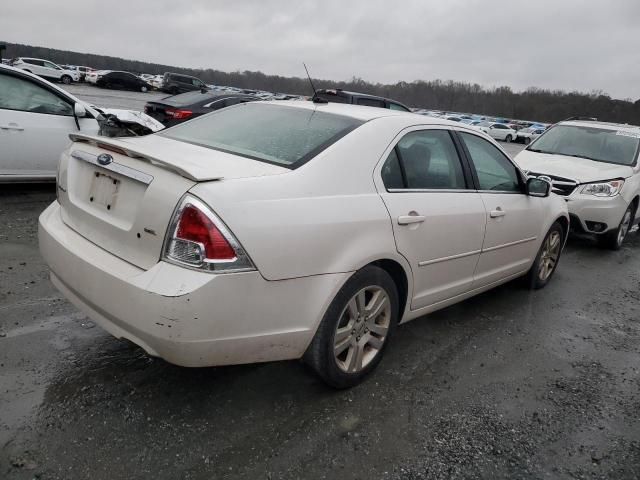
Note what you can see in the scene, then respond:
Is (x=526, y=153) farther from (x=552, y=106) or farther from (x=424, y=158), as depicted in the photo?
(x=552, y=106)

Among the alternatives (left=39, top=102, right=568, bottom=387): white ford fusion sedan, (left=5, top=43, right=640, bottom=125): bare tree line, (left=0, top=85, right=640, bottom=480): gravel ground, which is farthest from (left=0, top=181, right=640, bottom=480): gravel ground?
(left=5, top=43, right=640, bottom=125): bare tree line

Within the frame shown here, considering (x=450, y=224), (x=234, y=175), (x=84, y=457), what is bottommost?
(x=84, y=457)

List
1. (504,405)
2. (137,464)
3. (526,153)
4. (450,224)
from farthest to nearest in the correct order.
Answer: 1. (526,153)
2. (450,224)
3. (504,405)
4. (137,464)

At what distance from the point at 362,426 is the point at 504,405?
0.92m

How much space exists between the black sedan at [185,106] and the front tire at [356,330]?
8.60 m

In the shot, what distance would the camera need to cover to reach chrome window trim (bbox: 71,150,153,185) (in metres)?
2.38

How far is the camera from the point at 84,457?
7.43ft

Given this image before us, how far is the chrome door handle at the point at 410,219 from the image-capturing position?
295cm

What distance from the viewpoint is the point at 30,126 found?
5.98 meters

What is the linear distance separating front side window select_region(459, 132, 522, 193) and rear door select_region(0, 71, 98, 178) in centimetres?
485

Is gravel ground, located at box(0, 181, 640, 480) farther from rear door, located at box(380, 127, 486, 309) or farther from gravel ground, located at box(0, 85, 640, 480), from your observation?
rear door, located at box(380, 127, 486, 309)

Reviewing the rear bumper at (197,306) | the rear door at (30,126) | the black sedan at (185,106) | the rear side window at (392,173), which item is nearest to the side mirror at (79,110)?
the rear door at (30,126)

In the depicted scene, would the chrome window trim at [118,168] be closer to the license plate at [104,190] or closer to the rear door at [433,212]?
the license plate at [104,190]

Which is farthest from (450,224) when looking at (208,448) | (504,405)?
(208,448)
